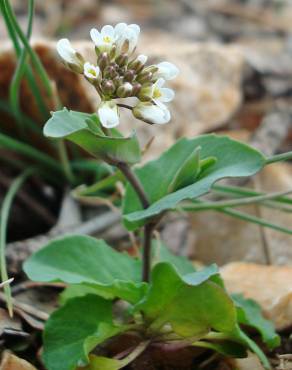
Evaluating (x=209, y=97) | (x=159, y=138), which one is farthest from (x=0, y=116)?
(x=209, y=97)

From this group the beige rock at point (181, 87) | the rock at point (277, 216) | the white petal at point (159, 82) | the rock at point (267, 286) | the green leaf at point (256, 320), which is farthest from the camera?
the beige rock at point (181, 87)

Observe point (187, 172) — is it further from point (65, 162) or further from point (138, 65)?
point (65, 162)

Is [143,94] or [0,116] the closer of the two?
[143,94]

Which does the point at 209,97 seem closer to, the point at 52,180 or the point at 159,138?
the point at 159,138

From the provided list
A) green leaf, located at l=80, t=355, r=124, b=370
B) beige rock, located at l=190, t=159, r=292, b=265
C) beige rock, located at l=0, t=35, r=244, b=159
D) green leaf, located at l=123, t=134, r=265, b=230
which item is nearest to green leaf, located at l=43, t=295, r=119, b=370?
green leaf, located at l=80, t=355, r=124, b=370

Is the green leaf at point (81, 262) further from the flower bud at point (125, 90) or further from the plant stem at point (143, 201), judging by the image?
the flower bud at point (125, 90)

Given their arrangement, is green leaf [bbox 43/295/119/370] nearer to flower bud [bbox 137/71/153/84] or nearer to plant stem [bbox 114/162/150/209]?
plant stem [bbox 114/162/150/209]

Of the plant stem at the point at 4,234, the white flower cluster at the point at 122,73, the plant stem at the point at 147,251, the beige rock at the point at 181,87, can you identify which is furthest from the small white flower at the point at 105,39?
the beige rock at the point at 181,87
